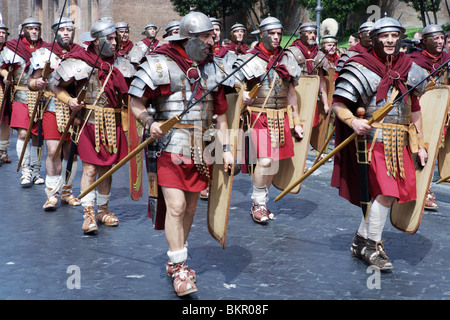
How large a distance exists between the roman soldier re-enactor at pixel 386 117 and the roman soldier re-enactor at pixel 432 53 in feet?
6.35

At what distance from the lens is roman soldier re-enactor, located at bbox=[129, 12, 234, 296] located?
14.1ft

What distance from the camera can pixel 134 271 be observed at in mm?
4859

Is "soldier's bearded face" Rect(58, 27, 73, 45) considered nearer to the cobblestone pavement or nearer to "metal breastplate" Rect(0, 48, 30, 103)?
"metal breastplate" Rect(0, 48, 30, 103)

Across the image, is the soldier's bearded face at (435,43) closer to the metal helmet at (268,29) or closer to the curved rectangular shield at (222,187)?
the metal helmet at (268,29)

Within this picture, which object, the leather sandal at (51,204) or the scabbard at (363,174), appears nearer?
the scabbard at (363,174)

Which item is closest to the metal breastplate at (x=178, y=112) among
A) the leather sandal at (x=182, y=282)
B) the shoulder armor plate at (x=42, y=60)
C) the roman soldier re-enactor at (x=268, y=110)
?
the leather sandal at (x=182, y=282)

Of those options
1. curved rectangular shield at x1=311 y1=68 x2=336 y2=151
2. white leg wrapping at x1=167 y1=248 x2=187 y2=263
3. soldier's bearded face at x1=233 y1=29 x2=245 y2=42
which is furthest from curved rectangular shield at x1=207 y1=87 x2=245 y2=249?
soldier's bearded face at x1=233 y1=29 x2=245 y2=42

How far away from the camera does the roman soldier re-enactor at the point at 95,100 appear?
594cm

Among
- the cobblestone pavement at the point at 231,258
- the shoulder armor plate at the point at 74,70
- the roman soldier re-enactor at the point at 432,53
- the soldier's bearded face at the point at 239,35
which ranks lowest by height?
the cobblestone pavement at the point at 231,258

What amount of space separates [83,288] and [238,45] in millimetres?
7667

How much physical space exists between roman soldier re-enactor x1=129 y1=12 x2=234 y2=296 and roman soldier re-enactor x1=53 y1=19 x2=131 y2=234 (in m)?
1.62

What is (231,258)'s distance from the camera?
523cm

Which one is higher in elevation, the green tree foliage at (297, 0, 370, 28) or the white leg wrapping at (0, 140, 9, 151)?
the green tree foliage at (297, 0, 370, 28)

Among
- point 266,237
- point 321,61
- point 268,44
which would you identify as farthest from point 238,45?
point 266,237
